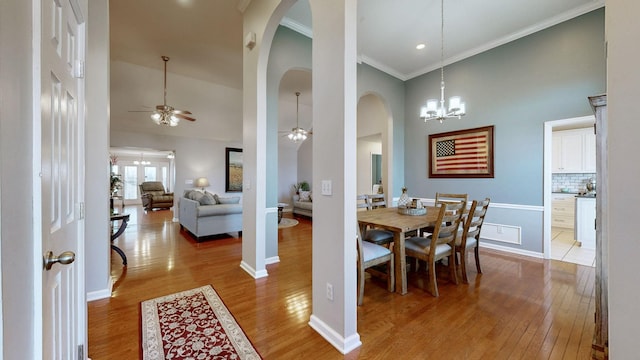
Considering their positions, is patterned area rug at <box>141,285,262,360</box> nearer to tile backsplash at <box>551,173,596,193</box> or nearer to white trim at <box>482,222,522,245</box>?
white trim at <box>482,222,522,245</box>

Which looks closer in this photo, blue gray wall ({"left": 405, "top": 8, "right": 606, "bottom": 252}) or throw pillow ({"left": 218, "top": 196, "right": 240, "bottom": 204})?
blue gray wall ({"left": 405, "top": 8, "right": 606, "bottom": 252})

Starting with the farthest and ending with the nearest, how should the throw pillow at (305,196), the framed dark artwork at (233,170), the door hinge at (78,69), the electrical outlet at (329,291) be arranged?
the framed dark artwork at (233,170) → the throw pillow at (305,196) → the electrical outlet at (329,291) → the door hinge at (78,69)

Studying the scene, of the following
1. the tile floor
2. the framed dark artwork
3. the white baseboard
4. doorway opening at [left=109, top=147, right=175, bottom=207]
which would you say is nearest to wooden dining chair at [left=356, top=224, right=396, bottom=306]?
the white baseboard

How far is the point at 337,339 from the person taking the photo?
5.74ft

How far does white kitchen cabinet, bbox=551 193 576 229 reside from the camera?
514 centimetres

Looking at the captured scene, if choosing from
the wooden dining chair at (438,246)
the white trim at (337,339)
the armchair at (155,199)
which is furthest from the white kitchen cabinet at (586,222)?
the armchair at (155,199)

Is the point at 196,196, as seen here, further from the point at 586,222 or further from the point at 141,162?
the point at 141,162

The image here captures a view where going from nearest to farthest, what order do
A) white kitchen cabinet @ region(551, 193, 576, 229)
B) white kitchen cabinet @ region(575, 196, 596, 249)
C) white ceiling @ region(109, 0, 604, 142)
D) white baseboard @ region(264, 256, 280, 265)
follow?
1. white ceiling @ region(109, 0, 604, 142)
2. white baseboard @ region(264, 256, 280, 265)
3. white kitchen cabinet @ region(575, 196, 596, 249)
4. white kitchen cabinet @ region(551, 193, 576, 229)

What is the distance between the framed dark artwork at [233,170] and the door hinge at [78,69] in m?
6.73

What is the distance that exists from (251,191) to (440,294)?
2417 mm

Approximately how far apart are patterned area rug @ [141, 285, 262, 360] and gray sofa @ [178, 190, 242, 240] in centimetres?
228

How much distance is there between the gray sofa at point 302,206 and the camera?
7.03 m

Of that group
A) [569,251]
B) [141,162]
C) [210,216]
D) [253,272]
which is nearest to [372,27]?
[253,272]

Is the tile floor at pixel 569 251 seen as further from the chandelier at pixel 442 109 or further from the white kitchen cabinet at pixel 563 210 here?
the chandelier at pixel 442 109
